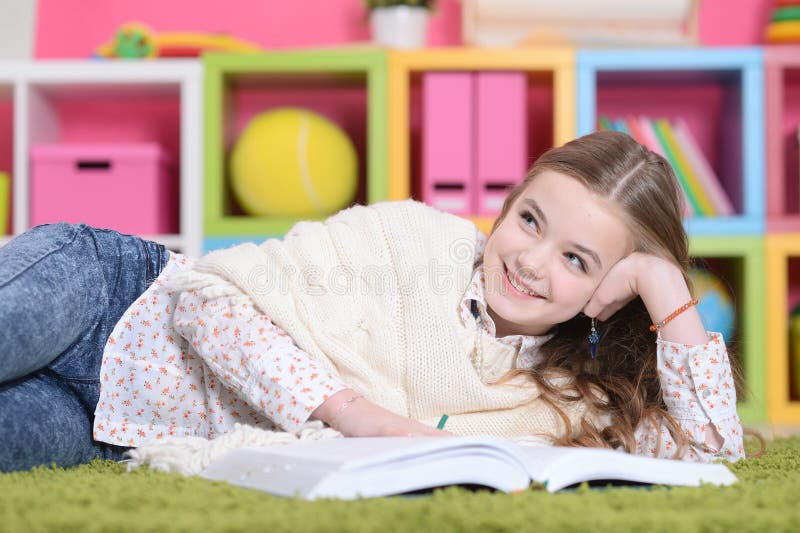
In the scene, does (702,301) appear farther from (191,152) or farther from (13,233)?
(13,233)

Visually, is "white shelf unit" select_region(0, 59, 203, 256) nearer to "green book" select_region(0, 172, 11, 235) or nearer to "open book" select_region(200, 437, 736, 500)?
"green book" select_region(0, 172, 11, 235)

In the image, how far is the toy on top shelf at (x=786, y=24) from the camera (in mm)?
2109

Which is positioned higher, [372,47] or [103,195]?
[372,47]

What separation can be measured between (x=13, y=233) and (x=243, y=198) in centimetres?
55

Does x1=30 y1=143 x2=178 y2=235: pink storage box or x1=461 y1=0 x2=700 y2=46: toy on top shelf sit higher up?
x1=461 y1=0 x2=700 y2=46: toy on top shelf

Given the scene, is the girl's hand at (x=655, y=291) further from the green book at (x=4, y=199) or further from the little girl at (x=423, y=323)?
the green book at (x=4, y=199)

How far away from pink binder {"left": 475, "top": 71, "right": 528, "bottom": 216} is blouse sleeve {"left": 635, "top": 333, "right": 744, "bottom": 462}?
2.99 ft

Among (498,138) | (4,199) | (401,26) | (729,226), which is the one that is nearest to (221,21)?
(401,26)

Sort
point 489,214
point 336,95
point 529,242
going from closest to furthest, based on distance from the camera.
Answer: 1. point 529,242
2. point 489,214
3. point 336,95

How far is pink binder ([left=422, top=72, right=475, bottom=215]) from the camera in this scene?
81.7 inches

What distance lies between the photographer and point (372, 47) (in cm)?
212

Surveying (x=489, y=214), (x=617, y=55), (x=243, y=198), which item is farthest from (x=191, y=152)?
(x=617, y=55)

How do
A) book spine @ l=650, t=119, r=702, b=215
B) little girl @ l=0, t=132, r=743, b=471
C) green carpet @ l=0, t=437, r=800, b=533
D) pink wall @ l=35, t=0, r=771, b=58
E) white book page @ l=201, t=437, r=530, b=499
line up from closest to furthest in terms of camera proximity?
green carpet @ l=0, t=437, r=800, b=533, white book page @ l=201, t=437, r=530, b=499, little girl @ l=0, t=132, r=743, b=471, book spine @ l=650, t=119, r=702, b=215, pink wall @ l=35, t=0, r=771, b=58

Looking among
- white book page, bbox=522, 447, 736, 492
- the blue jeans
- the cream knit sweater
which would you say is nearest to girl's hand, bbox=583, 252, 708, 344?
the cream knit sweater
